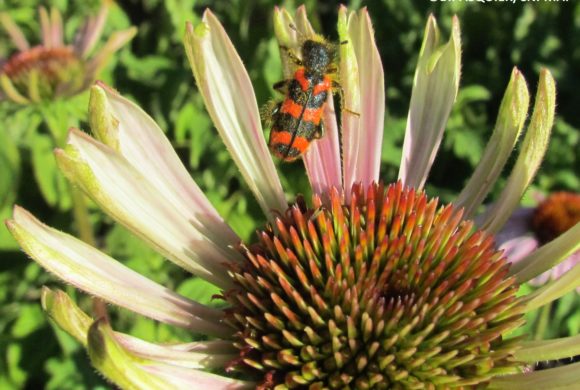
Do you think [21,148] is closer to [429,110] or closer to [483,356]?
[429,110]

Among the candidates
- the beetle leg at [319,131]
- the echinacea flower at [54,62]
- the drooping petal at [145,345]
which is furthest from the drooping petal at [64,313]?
the echinacea flower at [54,62]

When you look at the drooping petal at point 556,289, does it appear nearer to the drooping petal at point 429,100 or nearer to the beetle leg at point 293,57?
the drooping petal at point 429,100

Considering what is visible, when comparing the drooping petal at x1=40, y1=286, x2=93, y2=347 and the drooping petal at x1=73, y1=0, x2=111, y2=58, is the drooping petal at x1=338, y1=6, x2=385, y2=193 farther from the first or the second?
the drooping petal at x1=73, y1=0, x2=111, y2=58

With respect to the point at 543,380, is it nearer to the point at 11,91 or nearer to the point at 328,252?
the point at 328,252

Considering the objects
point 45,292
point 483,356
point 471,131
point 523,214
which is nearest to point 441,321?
point 483,356

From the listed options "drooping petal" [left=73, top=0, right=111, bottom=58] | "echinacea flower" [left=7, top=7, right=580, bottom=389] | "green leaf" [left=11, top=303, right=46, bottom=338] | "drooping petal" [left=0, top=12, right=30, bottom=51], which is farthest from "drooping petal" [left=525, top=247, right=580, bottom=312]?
"drooping petal" [left=0, top=12, right=30, bottom=51]
